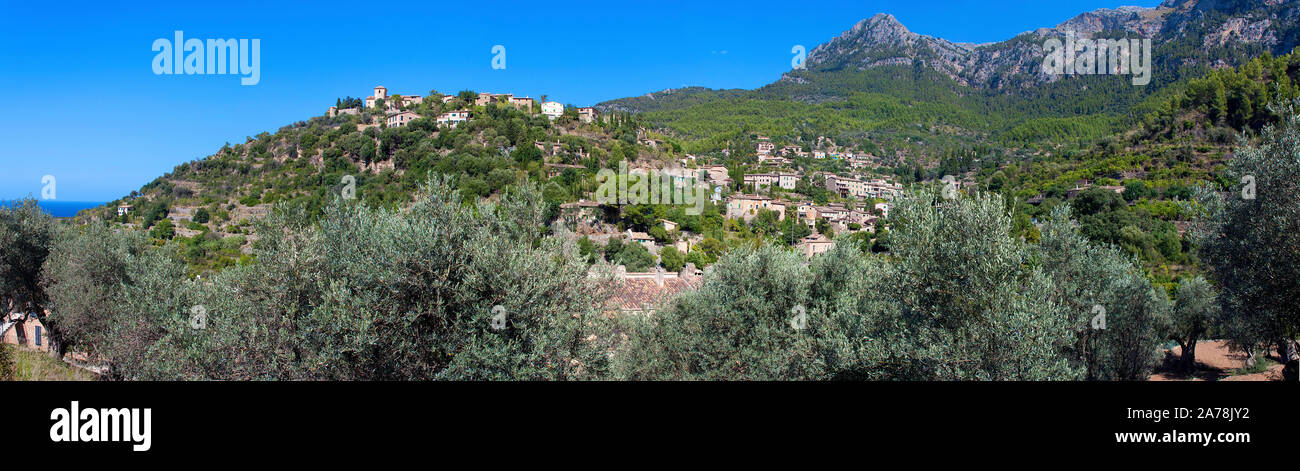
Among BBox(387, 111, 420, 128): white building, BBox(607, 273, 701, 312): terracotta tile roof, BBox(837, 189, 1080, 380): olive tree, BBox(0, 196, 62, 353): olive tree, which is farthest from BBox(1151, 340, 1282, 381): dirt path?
BBox(387, 111, 420, 128): white building

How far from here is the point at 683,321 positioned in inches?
509

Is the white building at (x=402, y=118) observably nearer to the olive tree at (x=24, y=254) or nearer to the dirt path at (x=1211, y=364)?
the olive tree at (x=24, y=254)

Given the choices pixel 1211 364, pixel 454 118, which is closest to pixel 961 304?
pixel 1211 364

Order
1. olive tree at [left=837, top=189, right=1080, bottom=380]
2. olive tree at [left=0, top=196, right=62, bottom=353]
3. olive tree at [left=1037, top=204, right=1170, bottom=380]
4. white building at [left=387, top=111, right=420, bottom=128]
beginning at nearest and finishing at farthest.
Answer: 1. olive tree at [left=837, top=189, right=1080, bottom=380]
2. olive tree at [left=1037, top=204, right=1170, bottom=380]
3. olive tree at [left=0, top=196, right=62, bottom=353]
4. white building at [left=387, top=111, right=420, bottom=128]

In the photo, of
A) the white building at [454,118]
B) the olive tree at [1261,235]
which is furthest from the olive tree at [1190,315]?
the white building at [454,118]

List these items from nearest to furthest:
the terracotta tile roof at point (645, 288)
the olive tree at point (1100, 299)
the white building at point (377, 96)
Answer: the olive tree at point (1100, 299) < the terracotta tile roof at point (645, 288) < the white building at point (377, 96)

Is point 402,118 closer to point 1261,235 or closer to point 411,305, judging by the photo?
point 411,305

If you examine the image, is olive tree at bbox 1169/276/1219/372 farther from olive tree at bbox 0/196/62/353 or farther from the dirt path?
olive tree at bbox 0/196/62/353

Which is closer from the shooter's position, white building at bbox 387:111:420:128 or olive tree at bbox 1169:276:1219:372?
olive tree at bbox 1169:276:1219:372

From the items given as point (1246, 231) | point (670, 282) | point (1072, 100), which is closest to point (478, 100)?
point (670, 282)

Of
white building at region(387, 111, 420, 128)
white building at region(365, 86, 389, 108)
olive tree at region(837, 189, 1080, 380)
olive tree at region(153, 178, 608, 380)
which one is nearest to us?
olive tree at region(837, 189, 1080, 380)
